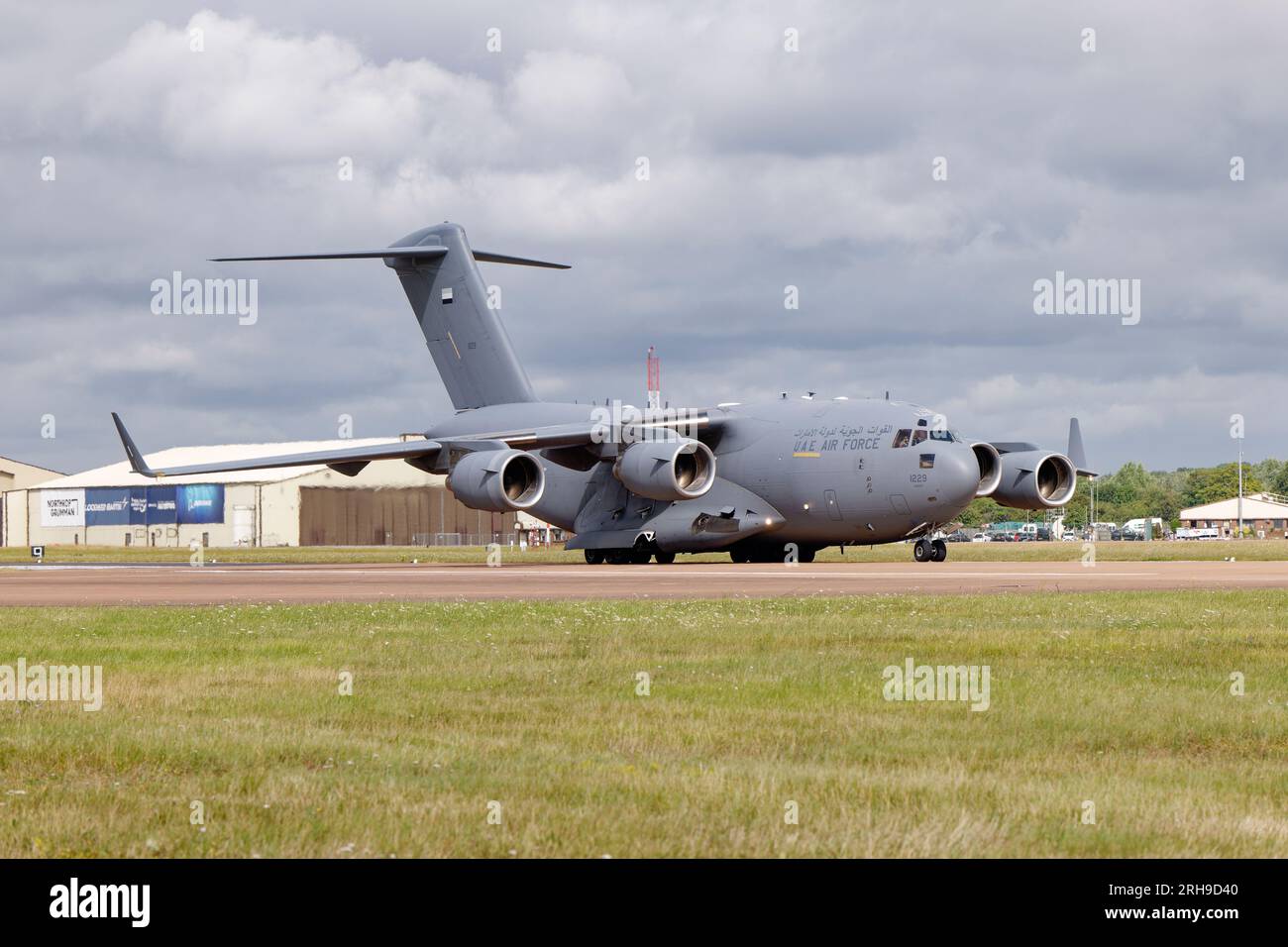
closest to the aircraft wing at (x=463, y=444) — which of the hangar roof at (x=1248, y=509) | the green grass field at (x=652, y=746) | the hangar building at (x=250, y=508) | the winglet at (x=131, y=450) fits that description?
the winglet at (x=131, y=450)

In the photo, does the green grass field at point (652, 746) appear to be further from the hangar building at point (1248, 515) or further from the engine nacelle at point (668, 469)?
the hangar building at point (1248, 515)

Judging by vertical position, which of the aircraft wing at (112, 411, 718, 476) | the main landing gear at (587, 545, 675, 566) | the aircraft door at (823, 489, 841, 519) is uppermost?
the aircraft wing at (112, 411, 718, 476)

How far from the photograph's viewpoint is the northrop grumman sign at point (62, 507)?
341 ft

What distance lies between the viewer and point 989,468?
4262 centimetres

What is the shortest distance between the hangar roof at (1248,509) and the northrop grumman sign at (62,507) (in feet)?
Answer: 406

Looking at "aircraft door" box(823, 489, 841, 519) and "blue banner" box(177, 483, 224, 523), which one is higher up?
"blue banner" box(177, 483, 224, 523)

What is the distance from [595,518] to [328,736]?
37.2 meters

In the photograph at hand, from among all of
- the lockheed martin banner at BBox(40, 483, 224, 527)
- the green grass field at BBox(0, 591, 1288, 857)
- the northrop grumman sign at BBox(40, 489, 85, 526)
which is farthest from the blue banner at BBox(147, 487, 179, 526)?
the green grass field at BBox(0, 591, 1288, 857)

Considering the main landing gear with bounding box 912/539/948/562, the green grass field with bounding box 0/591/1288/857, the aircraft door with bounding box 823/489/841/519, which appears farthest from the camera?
the main landing gear with bounding box 912/539/948/562

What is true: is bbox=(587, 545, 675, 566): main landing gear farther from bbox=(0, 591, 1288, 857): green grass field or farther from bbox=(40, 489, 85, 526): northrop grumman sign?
bbox=(40, 489, 85, 526): northrop grumman sign

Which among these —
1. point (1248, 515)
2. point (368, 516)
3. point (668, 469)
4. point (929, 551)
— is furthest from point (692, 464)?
point (1248, 515)

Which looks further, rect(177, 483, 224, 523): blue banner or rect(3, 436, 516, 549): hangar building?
rect(177, 483, 224, 523): blue banner

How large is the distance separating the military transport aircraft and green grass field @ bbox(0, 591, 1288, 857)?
23.6 m

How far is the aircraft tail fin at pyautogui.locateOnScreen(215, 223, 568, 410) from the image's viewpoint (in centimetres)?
4931
